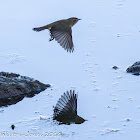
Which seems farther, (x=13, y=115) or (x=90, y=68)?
(x=90, y=68)

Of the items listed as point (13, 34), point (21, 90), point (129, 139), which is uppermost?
point (13, 34)

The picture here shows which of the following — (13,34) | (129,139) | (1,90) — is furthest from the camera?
(13,34)

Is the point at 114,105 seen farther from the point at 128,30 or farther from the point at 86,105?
the point at 128,30

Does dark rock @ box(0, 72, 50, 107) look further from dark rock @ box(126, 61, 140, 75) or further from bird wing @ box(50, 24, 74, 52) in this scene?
dark rock @ box(126, 61, 140, 75)

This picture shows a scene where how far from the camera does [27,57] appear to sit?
1039cm

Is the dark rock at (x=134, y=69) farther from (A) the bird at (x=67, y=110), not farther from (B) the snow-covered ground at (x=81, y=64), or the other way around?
(A) the bird at (x=67, y=110)

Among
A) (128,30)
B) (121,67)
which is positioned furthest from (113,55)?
(128,30)

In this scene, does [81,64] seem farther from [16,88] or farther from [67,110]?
[67,110]

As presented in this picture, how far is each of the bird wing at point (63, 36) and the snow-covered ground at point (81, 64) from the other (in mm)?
580

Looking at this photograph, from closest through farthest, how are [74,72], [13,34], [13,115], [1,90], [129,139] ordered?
[129,139] < [13,115] < [1,90] < [74,72] < [13,34]

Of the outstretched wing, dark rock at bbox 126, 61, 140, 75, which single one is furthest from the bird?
dark rock at bbox 126, 61, 140, 75

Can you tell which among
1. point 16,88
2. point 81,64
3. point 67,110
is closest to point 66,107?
point 67,110

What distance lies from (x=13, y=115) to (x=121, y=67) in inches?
105

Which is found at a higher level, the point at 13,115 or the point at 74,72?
the point at 74,72
